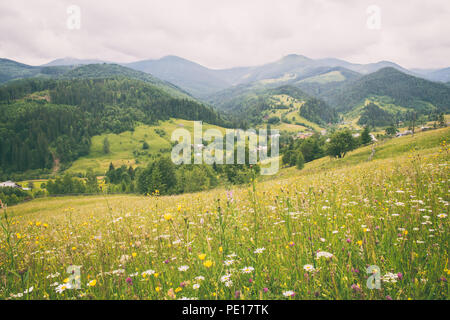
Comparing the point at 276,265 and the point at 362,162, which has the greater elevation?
the point at 362,162

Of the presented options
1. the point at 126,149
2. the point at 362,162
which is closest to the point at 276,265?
the point at 362,162

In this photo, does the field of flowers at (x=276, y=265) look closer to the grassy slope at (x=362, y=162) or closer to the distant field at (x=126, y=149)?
the grassy slope at (x=362, y=162)

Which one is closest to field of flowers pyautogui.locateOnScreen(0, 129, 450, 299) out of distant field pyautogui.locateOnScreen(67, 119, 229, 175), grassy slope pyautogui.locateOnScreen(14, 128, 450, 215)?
grassy slope pyautogui.locateOnScreen(14, 128, 450, 215)

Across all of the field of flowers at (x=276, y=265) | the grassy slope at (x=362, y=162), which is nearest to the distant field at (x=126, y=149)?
the grassy slope at (x=362, y=162)

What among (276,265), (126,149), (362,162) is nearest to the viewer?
(276,265)

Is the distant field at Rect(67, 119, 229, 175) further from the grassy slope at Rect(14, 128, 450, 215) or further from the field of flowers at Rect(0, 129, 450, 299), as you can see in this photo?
the field of flowers at Rect(0, 129, 450, 299)

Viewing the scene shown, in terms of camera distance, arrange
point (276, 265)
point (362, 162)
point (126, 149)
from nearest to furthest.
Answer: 1. point (276, 265)
2. point (362, 162)
3. point (126, 149)

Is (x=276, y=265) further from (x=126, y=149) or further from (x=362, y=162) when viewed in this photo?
(x=126, y=149)

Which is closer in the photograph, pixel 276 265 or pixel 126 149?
pixel 276 265

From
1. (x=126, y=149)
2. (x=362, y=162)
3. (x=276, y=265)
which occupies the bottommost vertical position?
(x=276, y=265)

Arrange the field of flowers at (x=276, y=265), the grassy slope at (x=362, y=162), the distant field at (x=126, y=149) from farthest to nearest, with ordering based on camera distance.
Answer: the distant field at (x=126, y=149)
the grassy slope at (x=362, y=162)
the field of flowers at (x=276, y=265)
